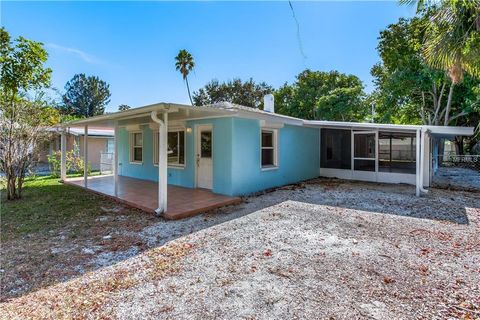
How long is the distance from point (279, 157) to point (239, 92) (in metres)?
23.4

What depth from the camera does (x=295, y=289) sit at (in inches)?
128

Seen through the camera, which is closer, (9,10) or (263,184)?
(9,10)

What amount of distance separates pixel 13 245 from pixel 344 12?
33.2 ft

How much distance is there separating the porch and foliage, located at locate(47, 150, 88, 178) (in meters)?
5.12

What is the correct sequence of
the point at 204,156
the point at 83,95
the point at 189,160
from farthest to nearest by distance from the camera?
the point at 83,95 < the point at 189,160 < the point at 204,156

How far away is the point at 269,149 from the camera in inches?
389

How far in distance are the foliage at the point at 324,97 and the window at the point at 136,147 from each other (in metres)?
16.5

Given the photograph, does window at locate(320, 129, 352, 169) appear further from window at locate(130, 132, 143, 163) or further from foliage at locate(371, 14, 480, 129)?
window at locate(130, 132, 143, 163)

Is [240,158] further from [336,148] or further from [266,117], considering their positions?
[336,148]

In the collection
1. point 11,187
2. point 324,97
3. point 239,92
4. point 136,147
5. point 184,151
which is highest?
point 239,92

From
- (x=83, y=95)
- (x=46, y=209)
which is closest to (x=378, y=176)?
(x=46, y=209)

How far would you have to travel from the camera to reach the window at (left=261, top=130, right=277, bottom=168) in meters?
9.66

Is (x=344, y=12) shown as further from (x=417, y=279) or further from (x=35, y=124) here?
(x=35, y=124)

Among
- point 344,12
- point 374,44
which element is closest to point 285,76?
point 374,44
